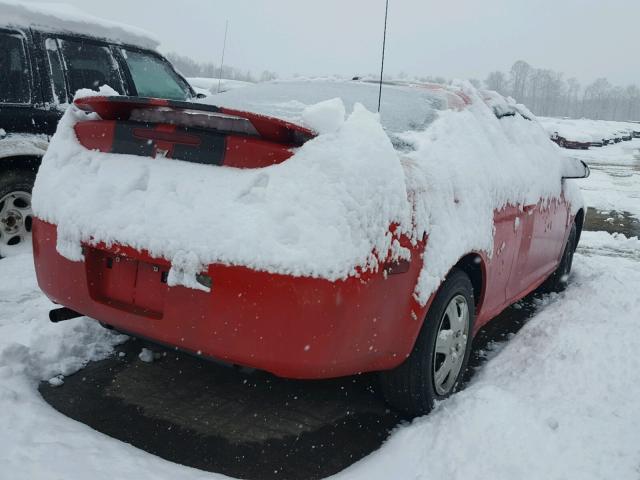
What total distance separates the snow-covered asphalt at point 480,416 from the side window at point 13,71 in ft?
4.86

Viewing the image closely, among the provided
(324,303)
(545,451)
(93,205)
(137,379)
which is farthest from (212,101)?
(545,451)

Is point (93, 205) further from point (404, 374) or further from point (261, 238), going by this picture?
point (404, 374)

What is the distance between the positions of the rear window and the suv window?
6.91 ft

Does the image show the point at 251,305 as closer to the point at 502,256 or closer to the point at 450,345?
the point at 450,345

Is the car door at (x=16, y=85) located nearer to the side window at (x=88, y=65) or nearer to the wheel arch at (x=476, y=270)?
the side window at (x=88, y=65)

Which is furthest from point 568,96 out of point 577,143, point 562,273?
point 562,273

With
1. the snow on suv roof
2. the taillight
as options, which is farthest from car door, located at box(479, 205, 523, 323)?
the snow on suv roof

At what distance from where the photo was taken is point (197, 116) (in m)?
2.24

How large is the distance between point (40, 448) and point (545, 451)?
1.97 metres

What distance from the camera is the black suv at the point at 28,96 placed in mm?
4406

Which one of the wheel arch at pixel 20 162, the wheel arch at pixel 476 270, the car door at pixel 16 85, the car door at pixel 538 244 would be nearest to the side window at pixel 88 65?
the car door at pixel 16 85

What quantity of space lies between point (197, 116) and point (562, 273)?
12.6 ft

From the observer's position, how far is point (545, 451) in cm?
234

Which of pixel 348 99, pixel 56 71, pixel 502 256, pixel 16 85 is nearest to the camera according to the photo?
pixel 502 256
